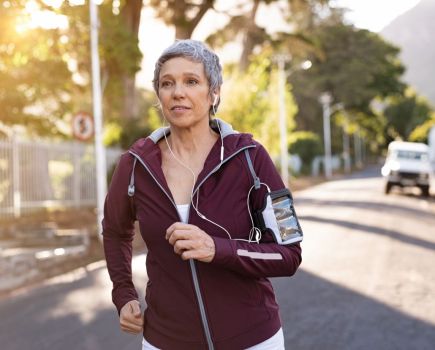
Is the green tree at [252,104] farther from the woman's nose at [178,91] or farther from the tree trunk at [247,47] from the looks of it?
the woman's nose at [178,91]

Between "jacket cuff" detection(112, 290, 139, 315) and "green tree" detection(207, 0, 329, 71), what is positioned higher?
"green tree" detection(207, 0, 329, 71)

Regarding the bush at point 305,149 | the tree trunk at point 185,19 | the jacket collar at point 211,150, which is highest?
the tree trunk at point 185,19

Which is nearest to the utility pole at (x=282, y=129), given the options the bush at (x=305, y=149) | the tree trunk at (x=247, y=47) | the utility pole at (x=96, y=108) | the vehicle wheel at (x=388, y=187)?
the tree trunk at (x=247, y=47)

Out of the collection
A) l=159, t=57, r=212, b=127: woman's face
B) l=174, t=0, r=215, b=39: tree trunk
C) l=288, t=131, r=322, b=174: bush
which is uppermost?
l=174, t=0, r=215, b=39: tree trunk

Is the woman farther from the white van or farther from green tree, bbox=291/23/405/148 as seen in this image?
green tree, bbox=291/23/405/148

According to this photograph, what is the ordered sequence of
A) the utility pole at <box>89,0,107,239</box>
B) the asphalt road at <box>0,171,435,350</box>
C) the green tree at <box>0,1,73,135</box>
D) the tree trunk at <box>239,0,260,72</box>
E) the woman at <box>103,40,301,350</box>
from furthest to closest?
the tree trunk at <box>239,0,260,72</box> < the green tree at <box>0,1,73,135</box> < the utility pole at <box>89,0,107,239</box> < the asphalt road at <box>0,171,435,350</box> < the woman at <box>103,40,301,350</box>

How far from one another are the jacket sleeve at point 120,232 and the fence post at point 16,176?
15.3 metres

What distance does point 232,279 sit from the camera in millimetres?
2309

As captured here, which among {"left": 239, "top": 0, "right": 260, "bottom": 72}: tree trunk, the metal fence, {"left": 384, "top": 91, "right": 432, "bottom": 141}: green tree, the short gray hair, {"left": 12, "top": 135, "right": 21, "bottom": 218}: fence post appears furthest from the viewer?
{"left": 384, "top": 91, "right": 432, "bottom": 141}: green tree

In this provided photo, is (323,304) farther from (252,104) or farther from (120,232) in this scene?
(252,104)

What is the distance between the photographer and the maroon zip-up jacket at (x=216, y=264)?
2.27 meters

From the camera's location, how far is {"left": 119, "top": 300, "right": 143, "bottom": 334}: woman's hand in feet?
8.13

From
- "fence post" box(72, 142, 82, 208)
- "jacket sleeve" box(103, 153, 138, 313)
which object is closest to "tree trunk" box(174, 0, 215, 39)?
"fence post" box(72, 142, 82, 208)

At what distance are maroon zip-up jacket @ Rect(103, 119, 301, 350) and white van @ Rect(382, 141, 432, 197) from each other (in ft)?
91.4
